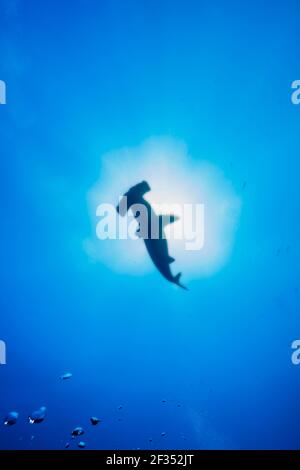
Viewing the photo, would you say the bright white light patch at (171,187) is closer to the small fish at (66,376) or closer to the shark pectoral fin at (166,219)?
the shark pectoral fin at (166,219)

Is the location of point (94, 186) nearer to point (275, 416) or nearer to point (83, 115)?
point (83, 115)

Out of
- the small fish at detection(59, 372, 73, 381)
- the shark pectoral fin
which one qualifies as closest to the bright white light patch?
the shark pectoral fin

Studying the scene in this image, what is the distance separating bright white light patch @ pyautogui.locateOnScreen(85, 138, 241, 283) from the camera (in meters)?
9.41

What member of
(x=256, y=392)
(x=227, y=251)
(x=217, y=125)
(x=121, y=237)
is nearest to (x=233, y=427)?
(x=256, y=392)

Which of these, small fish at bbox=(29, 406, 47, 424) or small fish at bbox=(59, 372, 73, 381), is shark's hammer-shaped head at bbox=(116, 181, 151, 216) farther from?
small fish at bbox=(59, 372, 73, 381)

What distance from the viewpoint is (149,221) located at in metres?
6.98

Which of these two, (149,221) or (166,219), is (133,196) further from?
(166,219)

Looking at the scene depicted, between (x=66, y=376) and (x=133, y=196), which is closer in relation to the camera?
(x=133, y=196)

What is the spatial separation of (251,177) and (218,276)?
209 inches

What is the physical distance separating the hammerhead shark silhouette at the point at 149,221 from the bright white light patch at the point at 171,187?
2.60 metres

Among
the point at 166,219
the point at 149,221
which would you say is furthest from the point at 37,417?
the point at 166,219

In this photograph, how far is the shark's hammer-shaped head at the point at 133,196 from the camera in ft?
21.2

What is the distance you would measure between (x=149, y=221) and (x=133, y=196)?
81 centimetres

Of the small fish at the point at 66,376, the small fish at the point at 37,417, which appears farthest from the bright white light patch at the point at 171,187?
the small fish at the point at 66,376
